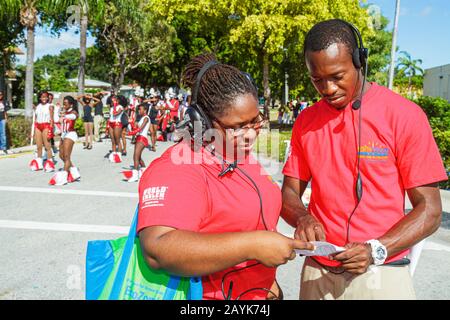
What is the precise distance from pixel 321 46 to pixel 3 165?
1130 cm

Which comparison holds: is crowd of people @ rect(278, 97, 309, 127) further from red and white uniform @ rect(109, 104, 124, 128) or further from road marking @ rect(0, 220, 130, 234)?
road marking @ rect(0, 220, 130, 234)

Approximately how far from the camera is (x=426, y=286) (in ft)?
14.8

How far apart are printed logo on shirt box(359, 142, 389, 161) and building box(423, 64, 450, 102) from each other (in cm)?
3097

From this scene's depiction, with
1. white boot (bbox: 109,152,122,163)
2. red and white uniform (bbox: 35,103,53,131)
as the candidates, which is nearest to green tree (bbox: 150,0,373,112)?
white boot (bbox: 109,152,122,163)

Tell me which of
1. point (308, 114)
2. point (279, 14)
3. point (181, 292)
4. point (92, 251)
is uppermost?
point (279, 14)

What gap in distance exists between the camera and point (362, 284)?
7.29 ft

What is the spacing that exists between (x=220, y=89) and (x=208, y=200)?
0.49 m

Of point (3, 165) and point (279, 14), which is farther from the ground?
point (279, 14)

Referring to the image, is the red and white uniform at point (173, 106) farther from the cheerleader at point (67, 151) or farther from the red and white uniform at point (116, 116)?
the cheerleader at point (67, 151)

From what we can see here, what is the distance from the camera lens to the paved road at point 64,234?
171 inches

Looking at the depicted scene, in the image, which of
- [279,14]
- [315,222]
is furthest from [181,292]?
[279,14]

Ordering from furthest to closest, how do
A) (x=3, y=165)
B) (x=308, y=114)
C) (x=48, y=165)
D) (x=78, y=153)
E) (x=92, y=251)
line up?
(x=78, y=153)
(x=3, y=165)
(x=48, y=165)
(x=308, y=114)
(x=92, y=251)

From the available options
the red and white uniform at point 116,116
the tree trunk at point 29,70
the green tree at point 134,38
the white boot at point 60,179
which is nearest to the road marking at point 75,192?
the white boot at point 60,179

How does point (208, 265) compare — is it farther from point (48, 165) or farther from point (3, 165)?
point (3, 165)
